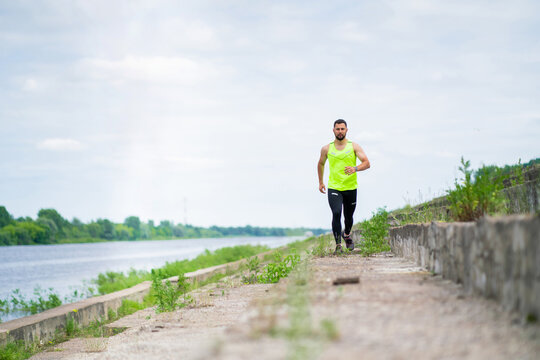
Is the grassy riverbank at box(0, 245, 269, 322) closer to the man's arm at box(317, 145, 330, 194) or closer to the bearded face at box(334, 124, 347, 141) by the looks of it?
the man's arm at box(317, 145, 330, 194)

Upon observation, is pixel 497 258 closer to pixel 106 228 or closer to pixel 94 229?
pixel 94 229

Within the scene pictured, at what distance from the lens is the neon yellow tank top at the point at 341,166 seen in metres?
7.74

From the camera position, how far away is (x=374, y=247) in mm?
7359

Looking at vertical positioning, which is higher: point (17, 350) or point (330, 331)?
point (330, 331)

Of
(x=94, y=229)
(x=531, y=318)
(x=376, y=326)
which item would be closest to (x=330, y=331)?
(x=376, y=326)

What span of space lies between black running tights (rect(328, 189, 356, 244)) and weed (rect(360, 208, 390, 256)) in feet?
0.94

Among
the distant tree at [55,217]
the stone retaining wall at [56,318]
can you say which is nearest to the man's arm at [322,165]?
the stone retaining wall at [56,318]

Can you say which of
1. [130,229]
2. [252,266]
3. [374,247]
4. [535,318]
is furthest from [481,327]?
[130,229]

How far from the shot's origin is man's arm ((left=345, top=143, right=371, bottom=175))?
24.8ft

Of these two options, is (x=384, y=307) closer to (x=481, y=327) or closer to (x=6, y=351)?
(x=481, y=327)

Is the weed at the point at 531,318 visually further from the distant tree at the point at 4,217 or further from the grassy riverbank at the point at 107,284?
the distant tree at the point at 4,217

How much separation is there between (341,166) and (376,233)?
111cm

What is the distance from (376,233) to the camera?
7859 millimetres

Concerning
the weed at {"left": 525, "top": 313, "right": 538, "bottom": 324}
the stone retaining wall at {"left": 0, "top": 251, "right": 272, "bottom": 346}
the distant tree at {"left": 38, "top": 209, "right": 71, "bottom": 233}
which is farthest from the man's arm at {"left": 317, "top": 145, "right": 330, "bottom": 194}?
the distant tree at {"left": 38, "top": 209, "right": 71, "bottom": 233}
